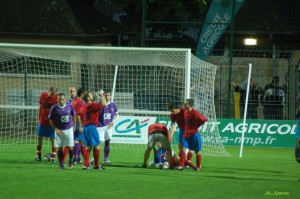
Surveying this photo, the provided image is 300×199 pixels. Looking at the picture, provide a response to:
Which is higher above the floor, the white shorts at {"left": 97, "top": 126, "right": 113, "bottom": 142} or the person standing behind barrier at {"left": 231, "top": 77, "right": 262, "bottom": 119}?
the person standing behind barrier at {"left": 231, "top": 77, "right": 262, "bottom": 119}

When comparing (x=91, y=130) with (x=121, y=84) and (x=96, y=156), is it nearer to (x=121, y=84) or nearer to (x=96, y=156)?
(x=96, y=156)

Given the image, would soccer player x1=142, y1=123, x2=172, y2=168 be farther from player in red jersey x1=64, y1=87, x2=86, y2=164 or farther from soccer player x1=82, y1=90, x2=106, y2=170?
player in red jersey x1=64, y1=87, x2=86, y2=164

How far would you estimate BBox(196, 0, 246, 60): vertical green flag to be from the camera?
3372 cm

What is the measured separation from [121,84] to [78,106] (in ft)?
31.5

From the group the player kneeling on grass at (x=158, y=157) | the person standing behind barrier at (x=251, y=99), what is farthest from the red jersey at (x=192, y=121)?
the person standing behind barrier at (x=251, y=99)

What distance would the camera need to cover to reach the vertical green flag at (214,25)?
3372 centimetres

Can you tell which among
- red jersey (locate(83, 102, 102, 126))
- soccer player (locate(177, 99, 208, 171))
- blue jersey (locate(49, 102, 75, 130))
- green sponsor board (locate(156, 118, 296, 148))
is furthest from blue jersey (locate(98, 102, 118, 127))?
green sponsor board (locate(156, 118, 296, 148))

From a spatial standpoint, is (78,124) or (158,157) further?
(158,157)

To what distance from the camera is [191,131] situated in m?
23.7

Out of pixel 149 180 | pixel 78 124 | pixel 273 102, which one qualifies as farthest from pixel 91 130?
pixel 273 102

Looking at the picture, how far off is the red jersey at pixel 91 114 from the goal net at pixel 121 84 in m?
3.03

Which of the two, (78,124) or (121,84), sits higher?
(121,84)

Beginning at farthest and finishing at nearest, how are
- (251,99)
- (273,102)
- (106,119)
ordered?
(251,99) < (273,102) < (106,119)

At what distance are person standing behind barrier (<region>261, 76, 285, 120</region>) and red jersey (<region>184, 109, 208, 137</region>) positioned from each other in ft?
31.8
